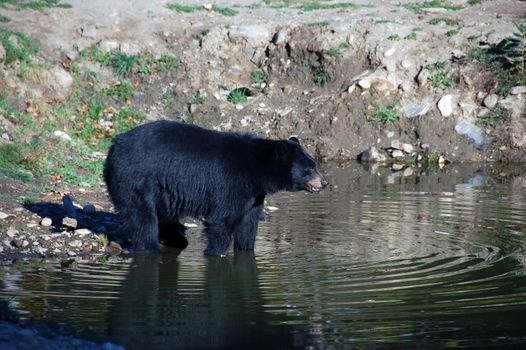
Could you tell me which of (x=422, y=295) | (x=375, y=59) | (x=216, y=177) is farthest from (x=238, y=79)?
(x=422, y=295)

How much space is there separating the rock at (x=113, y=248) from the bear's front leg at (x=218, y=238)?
1082 mm

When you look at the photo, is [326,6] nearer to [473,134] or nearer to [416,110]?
[416,110]

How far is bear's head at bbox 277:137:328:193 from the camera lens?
1127 centimetres

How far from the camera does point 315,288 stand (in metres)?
9.17

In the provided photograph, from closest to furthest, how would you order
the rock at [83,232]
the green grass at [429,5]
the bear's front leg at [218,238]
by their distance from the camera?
1. the bear's front leg at [218,238]
2. the rock at [83,232]
3. the green grass at [429,5]

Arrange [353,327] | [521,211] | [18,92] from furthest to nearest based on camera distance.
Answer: [18,92] → [521,211] → [353,327]

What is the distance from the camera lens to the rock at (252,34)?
75.8ft

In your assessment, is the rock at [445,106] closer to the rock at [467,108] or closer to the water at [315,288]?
the rock at [467,108]

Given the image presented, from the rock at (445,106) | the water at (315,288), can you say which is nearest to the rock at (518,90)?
the rock at (445,106)

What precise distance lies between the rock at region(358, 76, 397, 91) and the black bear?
9.97m

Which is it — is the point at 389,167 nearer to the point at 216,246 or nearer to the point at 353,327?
the point at 216,246

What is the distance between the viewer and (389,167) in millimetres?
19531

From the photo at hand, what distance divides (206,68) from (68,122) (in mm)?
4393

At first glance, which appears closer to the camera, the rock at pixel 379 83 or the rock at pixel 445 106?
the rock at pixel 445 106
